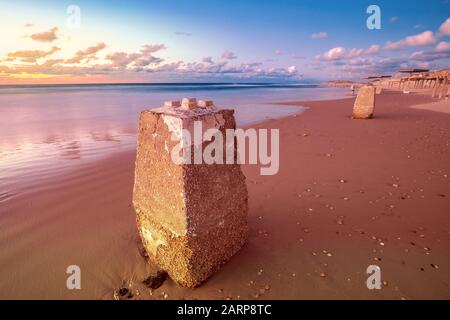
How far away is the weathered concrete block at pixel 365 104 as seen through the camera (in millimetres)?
12906

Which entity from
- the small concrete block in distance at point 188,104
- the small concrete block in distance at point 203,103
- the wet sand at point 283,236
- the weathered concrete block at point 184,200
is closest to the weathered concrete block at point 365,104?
the wet sand at point 283,236

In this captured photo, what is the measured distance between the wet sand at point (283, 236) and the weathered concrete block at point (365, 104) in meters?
7.43

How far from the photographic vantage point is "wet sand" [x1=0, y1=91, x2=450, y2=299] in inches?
106

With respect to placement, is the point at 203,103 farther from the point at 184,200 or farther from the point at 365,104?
the point at 365,104

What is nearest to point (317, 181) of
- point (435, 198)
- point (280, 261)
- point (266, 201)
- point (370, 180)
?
point (370, 180)

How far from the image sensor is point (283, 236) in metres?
3.51

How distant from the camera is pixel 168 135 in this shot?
2.37m

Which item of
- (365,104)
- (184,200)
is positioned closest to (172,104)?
(184,200)

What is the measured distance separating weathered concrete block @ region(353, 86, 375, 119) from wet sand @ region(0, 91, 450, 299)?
743cm

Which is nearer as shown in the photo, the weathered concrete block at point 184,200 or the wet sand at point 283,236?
the weathered concrete block at point 184,200

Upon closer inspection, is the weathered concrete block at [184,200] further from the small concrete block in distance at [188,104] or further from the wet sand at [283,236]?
the wet sand at [283,236]

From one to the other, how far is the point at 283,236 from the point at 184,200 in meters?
1.76

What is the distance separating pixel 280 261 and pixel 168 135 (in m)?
1.93
